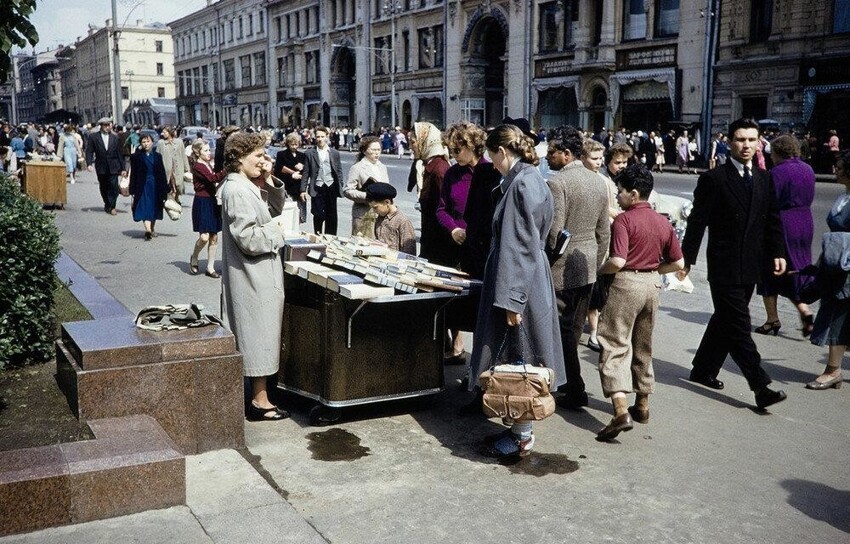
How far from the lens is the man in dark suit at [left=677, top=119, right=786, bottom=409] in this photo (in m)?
5.80

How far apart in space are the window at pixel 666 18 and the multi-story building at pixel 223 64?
148ft

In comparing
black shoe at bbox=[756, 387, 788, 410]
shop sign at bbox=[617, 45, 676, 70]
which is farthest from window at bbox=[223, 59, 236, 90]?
black shoe at bbox=[756, 387, 788, 410]

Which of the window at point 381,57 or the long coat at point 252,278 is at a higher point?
the window at point 381,57

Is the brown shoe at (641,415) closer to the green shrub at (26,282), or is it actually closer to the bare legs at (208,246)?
the green shrub at (26,282)

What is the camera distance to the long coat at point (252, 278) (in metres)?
5.13

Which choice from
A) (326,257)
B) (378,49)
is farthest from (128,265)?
(378,49)

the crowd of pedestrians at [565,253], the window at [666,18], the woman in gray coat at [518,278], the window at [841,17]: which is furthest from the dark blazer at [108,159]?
the window at [666,18]

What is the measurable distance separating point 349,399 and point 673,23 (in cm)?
3451

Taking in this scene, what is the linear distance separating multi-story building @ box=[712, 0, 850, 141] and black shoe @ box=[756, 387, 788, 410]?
2589 centimetres

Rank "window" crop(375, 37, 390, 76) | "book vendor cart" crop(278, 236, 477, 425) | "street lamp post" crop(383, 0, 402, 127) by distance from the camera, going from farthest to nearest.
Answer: "window" crop(375, 37, 390, 76) → "street lamp post" crop(383, 0, 402, 127) → "book vendor cart" crop(278, 236, 477, 425)

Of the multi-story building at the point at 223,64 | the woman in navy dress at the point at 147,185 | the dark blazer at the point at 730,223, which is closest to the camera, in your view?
the dark blazer at the point at 730,223

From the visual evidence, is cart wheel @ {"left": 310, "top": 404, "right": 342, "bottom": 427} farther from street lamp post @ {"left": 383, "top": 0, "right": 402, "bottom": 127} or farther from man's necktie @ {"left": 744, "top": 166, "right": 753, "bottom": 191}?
street lamp post @ {"left": 383, "top": 0, "right": 402, "bottom": 127}

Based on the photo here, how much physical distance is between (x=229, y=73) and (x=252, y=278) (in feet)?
277

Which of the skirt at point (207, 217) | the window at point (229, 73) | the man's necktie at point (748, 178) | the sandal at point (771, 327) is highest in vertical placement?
the window at point (229, 73)
